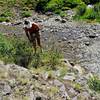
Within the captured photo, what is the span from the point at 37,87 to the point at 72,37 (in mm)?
11986

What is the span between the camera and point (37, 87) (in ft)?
44.1

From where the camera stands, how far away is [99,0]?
35406 millimetres

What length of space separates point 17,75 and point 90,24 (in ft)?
52.1

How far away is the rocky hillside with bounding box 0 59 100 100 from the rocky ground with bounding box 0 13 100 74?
12.7 feet

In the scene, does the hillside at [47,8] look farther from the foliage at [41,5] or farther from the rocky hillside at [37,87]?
the rocky hillside at [37,87]

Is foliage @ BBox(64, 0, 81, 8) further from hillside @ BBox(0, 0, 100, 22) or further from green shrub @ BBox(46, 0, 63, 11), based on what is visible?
green shrub @ BBox(46, 0, 63, 11)

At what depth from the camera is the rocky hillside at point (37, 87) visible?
12.8 m

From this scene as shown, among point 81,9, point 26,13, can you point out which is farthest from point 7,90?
point 26,13

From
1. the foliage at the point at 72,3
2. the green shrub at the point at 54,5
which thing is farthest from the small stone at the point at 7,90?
the foliage at the point at 72,3

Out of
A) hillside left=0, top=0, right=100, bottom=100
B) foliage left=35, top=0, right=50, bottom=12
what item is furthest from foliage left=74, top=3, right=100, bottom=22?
foliage left=35, top=0, right=50, bottom=12

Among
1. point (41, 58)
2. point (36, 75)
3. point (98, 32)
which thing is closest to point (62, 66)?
point (41, 58)

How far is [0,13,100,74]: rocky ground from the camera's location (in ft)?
67.6

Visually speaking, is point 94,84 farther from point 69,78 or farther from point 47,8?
point 47,8

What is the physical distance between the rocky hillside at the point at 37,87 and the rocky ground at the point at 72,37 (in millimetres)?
3869
